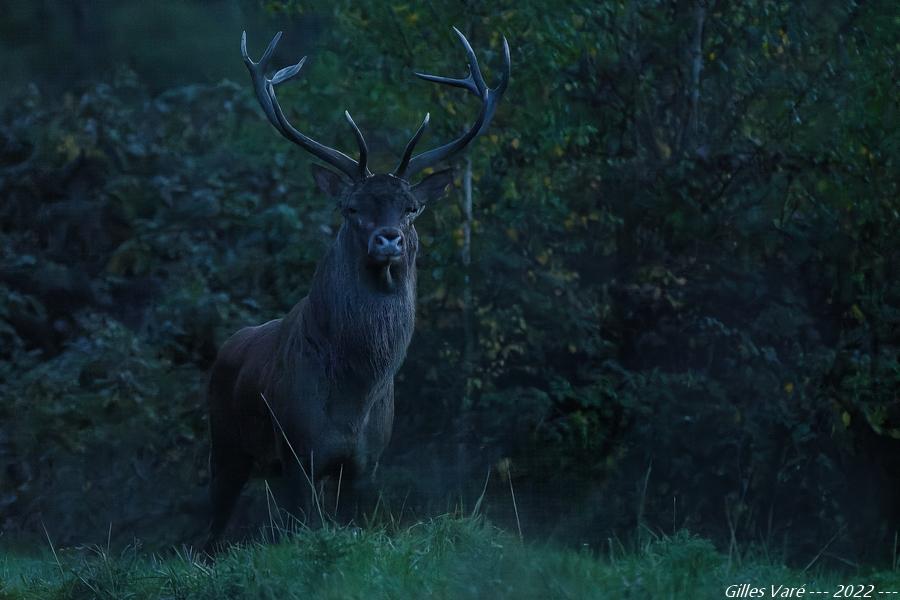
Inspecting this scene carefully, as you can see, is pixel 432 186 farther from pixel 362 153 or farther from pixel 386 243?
pixel 386 243

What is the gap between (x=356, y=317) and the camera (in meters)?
7.14

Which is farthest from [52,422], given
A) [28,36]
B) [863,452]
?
[863,452]

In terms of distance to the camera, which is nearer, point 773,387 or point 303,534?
point 303,534

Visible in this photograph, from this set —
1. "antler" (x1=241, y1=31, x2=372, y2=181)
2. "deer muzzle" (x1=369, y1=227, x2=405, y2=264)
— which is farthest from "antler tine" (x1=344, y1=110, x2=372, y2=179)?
"deer muzzle" (x1=369, y1=227, x2=405, y2=264)

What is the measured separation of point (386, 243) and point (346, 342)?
663 mm

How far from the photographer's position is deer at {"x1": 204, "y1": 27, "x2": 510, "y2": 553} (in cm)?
688

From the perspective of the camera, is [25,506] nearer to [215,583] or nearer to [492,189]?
[492,189]

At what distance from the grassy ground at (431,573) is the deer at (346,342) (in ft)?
3.77

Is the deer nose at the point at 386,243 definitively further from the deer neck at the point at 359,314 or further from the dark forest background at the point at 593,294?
the dark forest background at the point at 593,294

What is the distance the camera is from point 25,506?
10.2 metres

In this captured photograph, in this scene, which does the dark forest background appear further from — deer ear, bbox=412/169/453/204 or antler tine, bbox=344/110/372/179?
antler tine, bbox=344/110/372/179

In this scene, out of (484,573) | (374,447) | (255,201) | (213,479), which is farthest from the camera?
(255,201)

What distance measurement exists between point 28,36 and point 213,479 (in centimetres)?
750

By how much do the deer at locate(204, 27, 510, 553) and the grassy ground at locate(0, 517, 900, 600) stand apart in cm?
115
